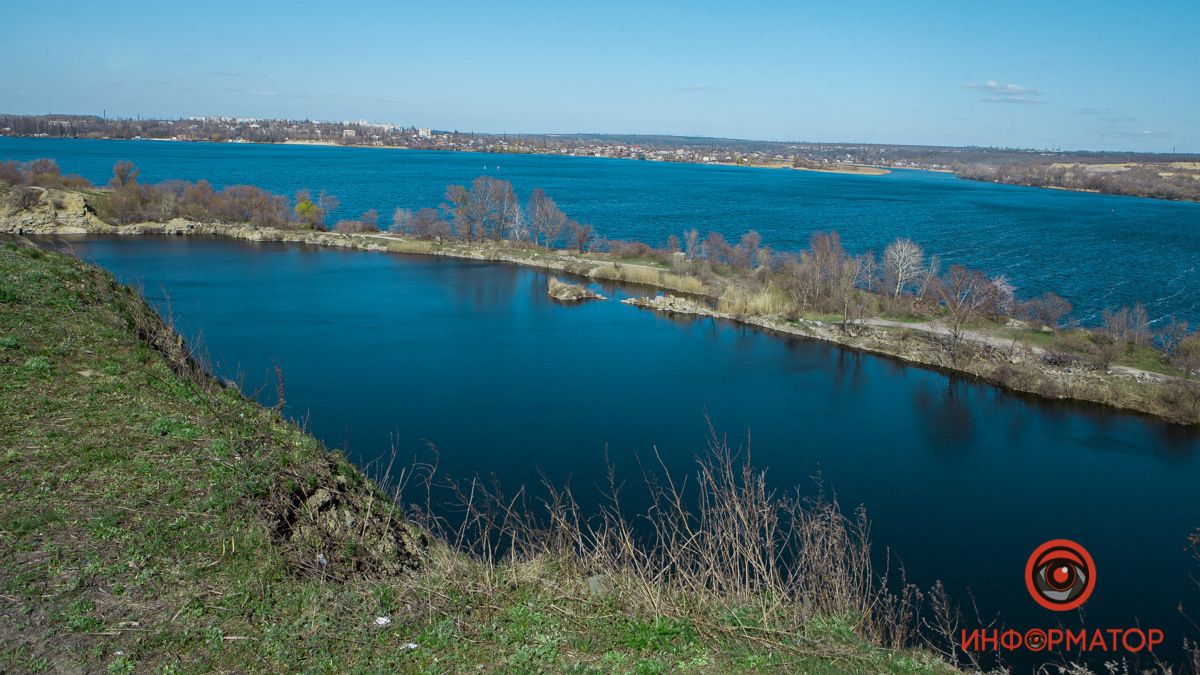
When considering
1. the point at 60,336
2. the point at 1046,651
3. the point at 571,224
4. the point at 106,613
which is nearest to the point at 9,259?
the point at 60,336

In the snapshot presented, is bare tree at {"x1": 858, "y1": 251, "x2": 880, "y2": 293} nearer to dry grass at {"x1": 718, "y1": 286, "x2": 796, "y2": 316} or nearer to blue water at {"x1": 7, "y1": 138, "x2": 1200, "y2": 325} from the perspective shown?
dry grass at {"x1": 718, "y1": 286, "x2": 796, "y2": 316}

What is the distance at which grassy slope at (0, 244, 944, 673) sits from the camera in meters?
5.21

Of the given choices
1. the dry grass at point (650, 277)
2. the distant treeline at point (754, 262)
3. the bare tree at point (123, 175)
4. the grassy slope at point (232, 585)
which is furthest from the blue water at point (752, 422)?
the bare tree at point (123, 175)

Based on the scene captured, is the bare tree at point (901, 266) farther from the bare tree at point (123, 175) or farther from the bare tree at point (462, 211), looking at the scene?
the bare tree at point (123, 175)

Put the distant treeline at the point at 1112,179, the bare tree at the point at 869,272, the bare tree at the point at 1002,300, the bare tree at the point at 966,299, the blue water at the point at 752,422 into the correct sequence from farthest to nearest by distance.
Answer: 1. the distant treeline at the point at 1112,179
2. the bare tree at the point at 869,272
3. the bare tree at the point at 1002,300
4. the bare tree at the point at 966,299
5. the blue water at the point at 752,422

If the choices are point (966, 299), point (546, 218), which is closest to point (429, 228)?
point (546, 218)

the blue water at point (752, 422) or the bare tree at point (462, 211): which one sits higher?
the bare tree at point (462, 211)

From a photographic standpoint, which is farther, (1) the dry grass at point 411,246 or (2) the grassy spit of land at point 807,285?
(1) the dry grass at point 411,246

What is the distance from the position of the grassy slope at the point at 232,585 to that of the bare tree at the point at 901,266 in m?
31.2

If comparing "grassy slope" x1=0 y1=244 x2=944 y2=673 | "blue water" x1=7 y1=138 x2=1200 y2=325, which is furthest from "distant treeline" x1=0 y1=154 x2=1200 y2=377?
"grassy slope" x1=0 y1=244 x2=944 y2=673

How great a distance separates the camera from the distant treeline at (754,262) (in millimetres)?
29031

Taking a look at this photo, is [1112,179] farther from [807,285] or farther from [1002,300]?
[807,285]

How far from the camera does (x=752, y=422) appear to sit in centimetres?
2122

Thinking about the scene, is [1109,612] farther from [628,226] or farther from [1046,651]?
[628,226]
